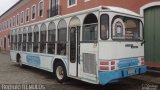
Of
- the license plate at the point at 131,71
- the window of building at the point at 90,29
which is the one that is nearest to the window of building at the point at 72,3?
the window of building at the point at 90,29

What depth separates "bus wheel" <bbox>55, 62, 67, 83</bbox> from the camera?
9953mm

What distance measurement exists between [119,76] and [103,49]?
114 centimetres

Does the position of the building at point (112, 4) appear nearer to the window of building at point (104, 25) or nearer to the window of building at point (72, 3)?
the window of building at point (72, 3)

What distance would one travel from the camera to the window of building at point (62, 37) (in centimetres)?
998

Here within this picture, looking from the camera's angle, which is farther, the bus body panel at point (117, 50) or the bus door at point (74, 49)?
the bus door at point (74, 49)

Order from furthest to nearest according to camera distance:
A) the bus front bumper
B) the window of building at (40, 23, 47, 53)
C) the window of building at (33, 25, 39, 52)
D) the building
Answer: the window of building at (33, 25, 39, 52) < the building < the window of building at (40, 23, 47, 53) < the bus front bumper

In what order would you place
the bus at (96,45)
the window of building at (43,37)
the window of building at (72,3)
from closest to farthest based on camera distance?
the bus at (96,45) < the window of building at (43,37) < the window of building at (72,3)

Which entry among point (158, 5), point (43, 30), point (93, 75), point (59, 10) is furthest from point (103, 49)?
point (59, 10)

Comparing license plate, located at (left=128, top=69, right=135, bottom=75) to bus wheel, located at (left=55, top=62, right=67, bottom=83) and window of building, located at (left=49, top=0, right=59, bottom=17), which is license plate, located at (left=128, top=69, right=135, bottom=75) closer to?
bus wheel, located at (left=55, top=62, right=67, bottom=83)

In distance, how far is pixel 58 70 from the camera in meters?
10.5

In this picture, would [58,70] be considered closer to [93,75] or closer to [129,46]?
[93,75]

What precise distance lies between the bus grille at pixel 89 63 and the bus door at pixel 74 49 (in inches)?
19.7

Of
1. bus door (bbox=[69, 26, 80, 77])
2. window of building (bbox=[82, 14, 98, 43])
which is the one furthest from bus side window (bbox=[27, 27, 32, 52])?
window of building (bbox=[82, 14, 98, 43])

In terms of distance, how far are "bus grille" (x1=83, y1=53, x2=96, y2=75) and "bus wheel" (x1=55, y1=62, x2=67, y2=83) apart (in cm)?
164
